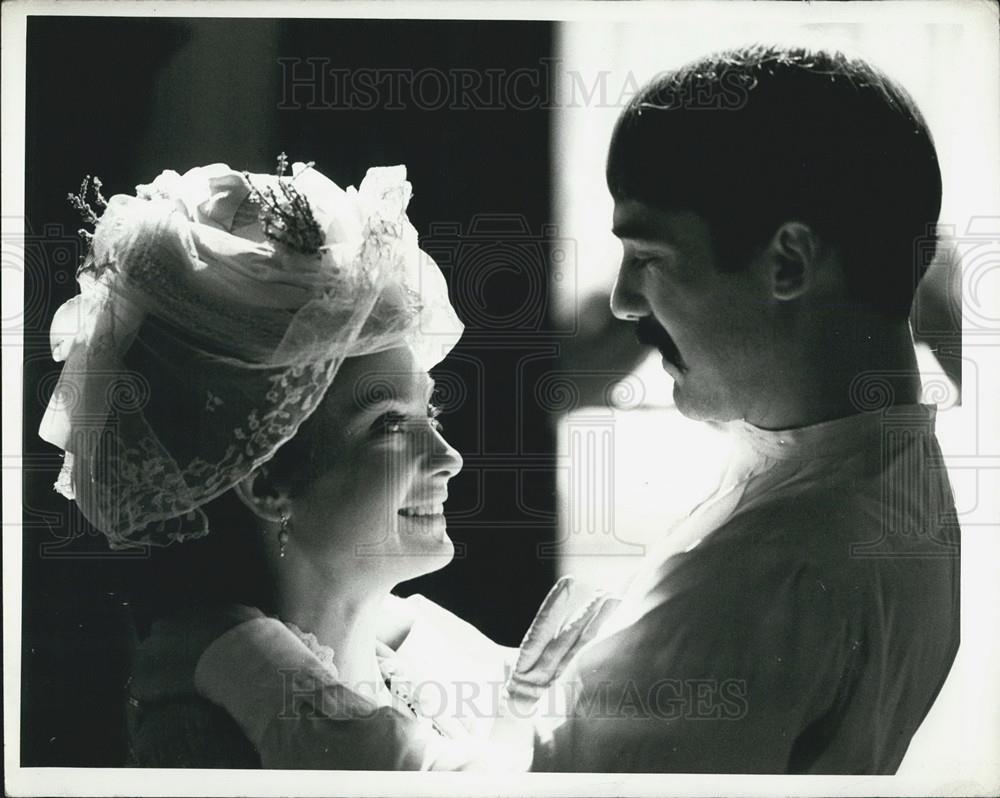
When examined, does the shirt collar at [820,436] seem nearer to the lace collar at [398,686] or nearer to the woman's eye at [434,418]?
the woman's eye at [434,418]

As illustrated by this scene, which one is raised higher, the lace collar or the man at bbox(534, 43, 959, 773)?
the man at bbox(534, 43, 959, 773)

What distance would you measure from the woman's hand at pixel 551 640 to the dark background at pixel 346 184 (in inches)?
1.1

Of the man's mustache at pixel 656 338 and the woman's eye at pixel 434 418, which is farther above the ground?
the man's mustache at pixel 656 338

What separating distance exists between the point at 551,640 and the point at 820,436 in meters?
0.57

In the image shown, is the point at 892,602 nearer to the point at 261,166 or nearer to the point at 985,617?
the point at 985,617

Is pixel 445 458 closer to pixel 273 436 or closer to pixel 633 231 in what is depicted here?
pixel 273 436

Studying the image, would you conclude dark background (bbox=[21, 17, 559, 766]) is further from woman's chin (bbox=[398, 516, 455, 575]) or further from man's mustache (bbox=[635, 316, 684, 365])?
man's mustache (bbox=[635, 316, 684, 365])

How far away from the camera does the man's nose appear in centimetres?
182

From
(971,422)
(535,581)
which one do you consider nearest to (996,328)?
(971,422)

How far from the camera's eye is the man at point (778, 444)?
178cm

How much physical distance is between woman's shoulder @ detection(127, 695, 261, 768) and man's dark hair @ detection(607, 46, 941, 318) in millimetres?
1114

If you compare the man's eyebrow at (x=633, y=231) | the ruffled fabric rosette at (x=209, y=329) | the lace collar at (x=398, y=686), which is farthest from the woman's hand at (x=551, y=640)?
the man's eyebrow at (x=633, y=231)

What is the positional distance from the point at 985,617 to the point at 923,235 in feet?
2.17

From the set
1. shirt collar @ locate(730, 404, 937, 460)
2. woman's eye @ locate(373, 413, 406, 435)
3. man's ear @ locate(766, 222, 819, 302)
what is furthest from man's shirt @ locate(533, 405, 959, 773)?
woman's eye @ locate(373, 413, 406, 435)
